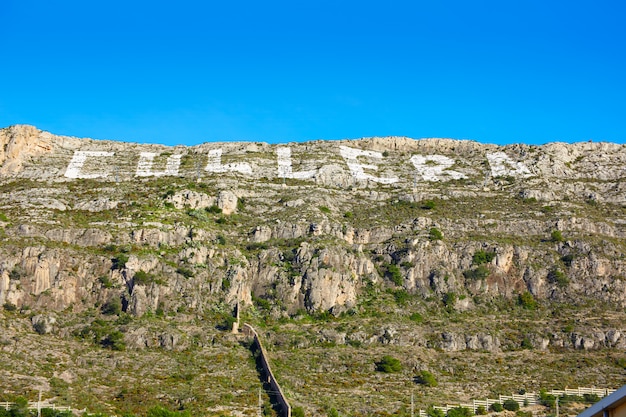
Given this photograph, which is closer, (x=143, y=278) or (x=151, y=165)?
(x=143, y=278)

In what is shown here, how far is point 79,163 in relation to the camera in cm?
11481

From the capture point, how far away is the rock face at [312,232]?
76812 mm

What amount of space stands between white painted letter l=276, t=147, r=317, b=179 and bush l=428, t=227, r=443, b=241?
24051 millimetres

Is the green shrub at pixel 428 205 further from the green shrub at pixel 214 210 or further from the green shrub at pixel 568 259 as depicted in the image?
the green shrub at pixel 214 210

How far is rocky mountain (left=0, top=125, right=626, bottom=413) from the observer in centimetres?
7475

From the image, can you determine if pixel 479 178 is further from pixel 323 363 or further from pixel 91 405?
pixel 91 405

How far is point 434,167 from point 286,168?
2120 cm

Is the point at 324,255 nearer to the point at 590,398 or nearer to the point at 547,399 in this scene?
the point at 547,399

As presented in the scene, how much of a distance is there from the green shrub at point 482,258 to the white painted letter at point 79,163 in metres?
52.0

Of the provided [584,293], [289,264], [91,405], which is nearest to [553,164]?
[584,293]

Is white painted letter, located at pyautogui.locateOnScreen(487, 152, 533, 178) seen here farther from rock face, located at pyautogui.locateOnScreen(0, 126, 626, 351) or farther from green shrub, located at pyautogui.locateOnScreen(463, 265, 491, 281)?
green shrub, located at pyautogui.locateOnScreen(463, 265, 491, 281)

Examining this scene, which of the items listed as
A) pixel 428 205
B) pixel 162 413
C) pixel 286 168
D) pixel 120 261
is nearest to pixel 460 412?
pixel 162 413

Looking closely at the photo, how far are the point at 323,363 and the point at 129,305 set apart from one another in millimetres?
19147

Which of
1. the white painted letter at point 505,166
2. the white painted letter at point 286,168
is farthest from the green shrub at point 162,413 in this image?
the white painted letter at point 505,166
